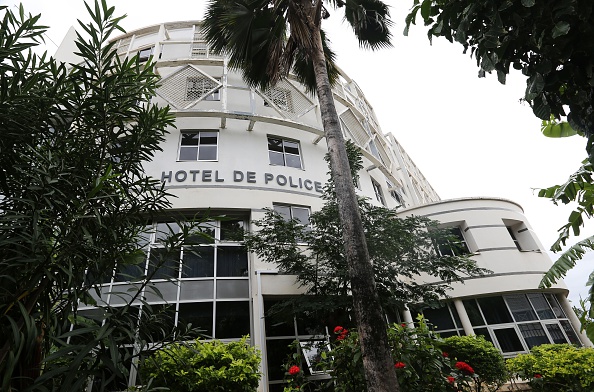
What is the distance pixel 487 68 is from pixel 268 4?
7746mm

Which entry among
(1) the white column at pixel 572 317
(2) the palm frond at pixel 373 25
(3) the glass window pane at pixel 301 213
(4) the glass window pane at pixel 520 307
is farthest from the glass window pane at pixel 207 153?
(1) the white column at pixel 572 317

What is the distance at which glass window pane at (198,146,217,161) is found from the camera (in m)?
12.8

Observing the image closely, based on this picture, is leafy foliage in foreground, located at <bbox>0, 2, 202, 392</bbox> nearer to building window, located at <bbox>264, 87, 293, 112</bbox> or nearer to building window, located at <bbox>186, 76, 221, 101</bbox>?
building window, located at <bbox>186, 76, 221, 101</bbox>

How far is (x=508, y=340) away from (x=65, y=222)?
15.2 meters

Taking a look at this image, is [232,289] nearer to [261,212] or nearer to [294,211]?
[261,212]

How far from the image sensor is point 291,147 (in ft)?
47.0

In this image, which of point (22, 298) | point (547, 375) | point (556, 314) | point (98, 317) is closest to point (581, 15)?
point (98, 317)

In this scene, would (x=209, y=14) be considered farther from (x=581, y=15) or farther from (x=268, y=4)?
(x=581, y=15)

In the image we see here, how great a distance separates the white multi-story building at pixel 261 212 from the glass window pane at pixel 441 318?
4cm

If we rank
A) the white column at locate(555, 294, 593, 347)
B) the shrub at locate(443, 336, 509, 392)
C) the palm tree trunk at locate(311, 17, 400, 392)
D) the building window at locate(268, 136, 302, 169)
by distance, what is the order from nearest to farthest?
1. the palm tree trunk at locate(311, 17, 400, 392)
2. the shrub at locate(443, 336, 509, 392)
3. the white column at locate(555, 294, 593, 347)
4. the building window at locate(268, 136, 302, 169)

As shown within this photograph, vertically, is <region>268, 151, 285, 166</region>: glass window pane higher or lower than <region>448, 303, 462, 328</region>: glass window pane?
higher

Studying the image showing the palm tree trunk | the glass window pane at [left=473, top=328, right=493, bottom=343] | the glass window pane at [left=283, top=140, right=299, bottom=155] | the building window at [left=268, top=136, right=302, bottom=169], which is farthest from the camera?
the glass window pane at [left=283, top=140, right=299, bottom=155]

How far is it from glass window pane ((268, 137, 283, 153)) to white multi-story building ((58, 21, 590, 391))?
0.15 feet

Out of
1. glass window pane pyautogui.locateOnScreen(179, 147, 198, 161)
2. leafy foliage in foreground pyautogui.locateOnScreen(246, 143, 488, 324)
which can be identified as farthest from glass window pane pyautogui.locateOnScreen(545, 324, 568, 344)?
glass window pane pyautogui.locateOnScreen(179, 147, 198, 161)
